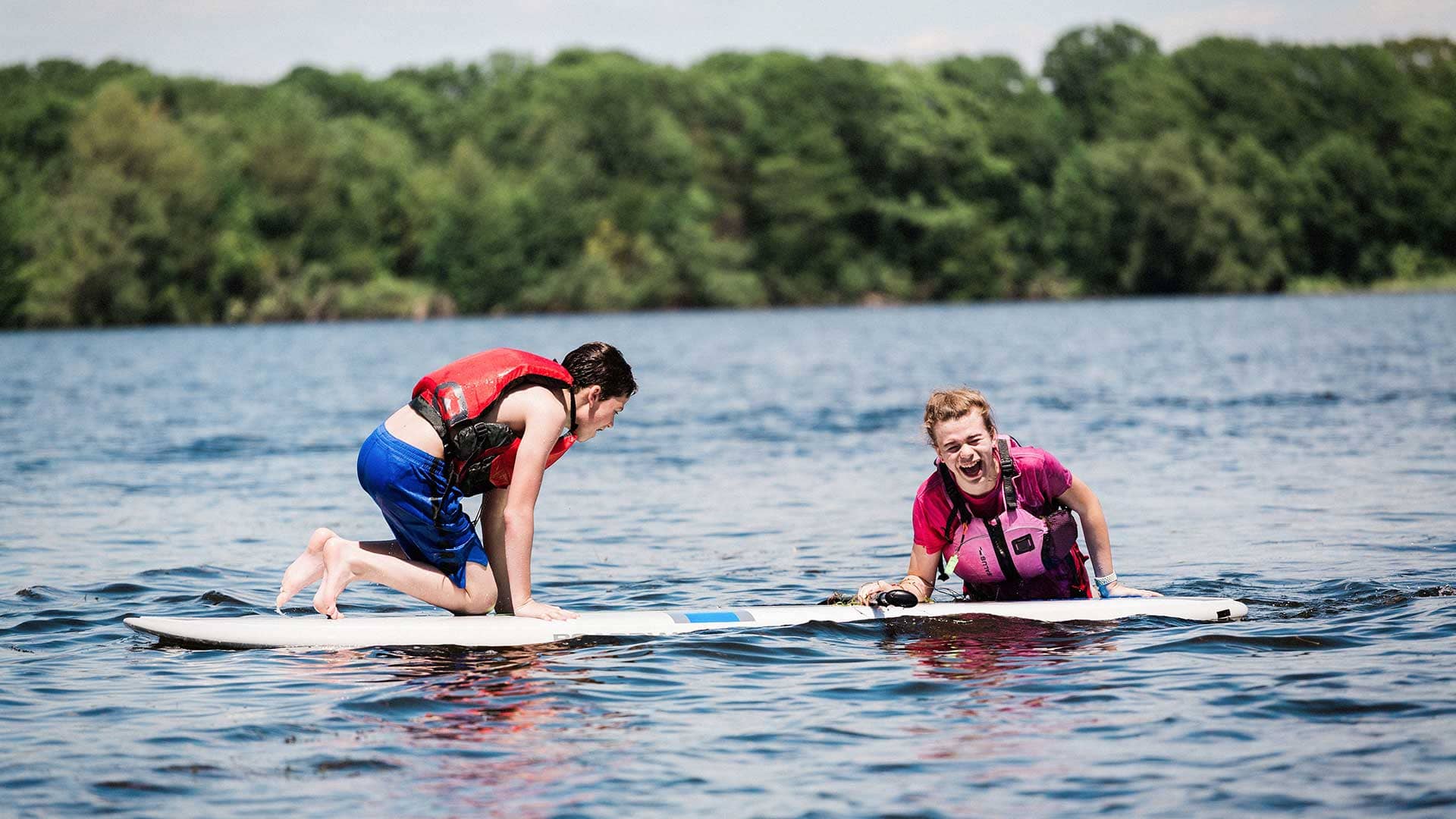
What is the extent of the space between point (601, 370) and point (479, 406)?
0.64 metres

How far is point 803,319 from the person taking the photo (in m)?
79.8

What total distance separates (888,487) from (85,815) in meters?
11.0

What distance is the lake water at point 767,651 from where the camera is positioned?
610 cm

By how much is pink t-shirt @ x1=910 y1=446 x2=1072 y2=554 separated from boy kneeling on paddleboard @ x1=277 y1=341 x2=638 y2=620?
1.67 metres

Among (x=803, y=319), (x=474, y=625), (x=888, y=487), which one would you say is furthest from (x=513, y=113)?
(x=474, y=625)

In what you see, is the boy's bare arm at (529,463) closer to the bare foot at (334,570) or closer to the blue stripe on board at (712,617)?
the bare foot at (334,570)

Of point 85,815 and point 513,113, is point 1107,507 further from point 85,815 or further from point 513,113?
point 513,113

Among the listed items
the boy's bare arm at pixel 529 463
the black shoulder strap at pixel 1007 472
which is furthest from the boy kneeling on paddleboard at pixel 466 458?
the black shoulder strap at pixel 1007 472

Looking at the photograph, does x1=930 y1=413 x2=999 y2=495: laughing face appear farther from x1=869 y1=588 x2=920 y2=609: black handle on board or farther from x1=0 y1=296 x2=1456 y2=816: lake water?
x1=0 y1=296 x2=1456 y2=816: lake water

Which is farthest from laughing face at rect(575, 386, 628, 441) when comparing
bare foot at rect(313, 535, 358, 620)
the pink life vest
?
the pink life vest

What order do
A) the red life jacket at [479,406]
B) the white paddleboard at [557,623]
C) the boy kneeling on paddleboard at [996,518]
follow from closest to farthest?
the red life jacket at [479,406]
the boy kneeling on paddleboard at [996,518]
the white paddleboard at [557,623]

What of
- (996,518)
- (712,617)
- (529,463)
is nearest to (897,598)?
(996,518)

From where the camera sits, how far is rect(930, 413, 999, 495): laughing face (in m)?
7.94

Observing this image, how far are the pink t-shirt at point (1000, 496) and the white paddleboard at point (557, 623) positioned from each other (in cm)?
47
